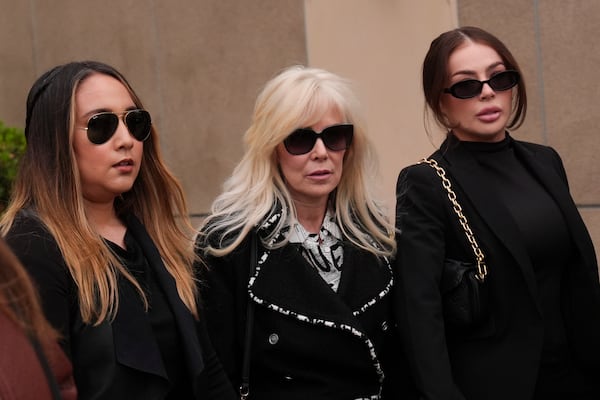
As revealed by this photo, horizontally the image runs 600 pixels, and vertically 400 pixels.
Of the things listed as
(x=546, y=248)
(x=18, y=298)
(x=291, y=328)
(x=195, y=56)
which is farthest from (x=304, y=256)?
(x=195, y=56)

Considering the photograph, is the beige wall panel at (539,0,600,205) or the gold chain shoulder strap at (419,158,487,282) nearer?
the gold chain shoulder strap at (419,158,487,282)

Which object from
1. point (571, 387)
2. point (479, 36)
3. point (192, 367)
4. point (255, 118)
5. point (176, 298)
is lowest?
point (571, 387)

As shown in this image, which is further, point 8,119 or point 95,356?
point 8,119

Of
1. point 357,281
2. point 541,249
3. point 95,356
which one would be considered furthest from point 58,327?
point 541,249

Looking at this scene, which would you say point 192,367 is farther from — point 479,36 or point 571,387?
point 479,36

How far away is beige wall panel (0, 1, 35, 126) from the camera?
1037 cm

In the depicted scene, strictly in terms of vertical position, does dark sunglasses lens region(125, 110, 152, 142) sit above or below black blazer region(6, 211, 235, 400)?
above

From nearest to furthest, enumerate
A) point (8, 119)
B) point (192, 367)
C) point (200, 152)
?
1. point (192, 367)
2. point (200, 152)
3. point (8, 119)

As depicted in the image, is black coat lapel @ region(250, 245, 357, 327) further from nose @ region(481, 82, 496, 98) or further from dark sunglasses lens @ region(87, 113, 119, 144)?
nose @ region(481, 82, 496, 98)

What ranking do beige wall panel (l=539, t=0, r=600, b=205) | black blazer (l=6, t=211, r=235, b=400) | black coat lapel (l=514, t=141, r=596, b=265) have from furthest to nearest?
beige wall panel (l=539, t=0, r=600, b=205) → black coat lapel (l=514, t=141, r=596, b=265) → black blazer (l=6, t=211, r=235, b=400)

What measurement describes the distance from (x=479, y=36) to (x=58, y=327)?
210 centimetres

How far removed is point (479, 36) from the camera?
13.2 feet

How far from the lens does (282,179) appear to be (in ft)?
13.1

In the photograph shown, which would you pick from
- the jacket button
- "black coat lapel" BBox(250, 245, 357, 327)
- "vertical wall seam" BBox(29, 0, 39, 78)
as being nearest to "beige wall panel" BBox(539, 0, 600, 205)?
"black coat lapel" BBox(250, 245, 357, 327)
